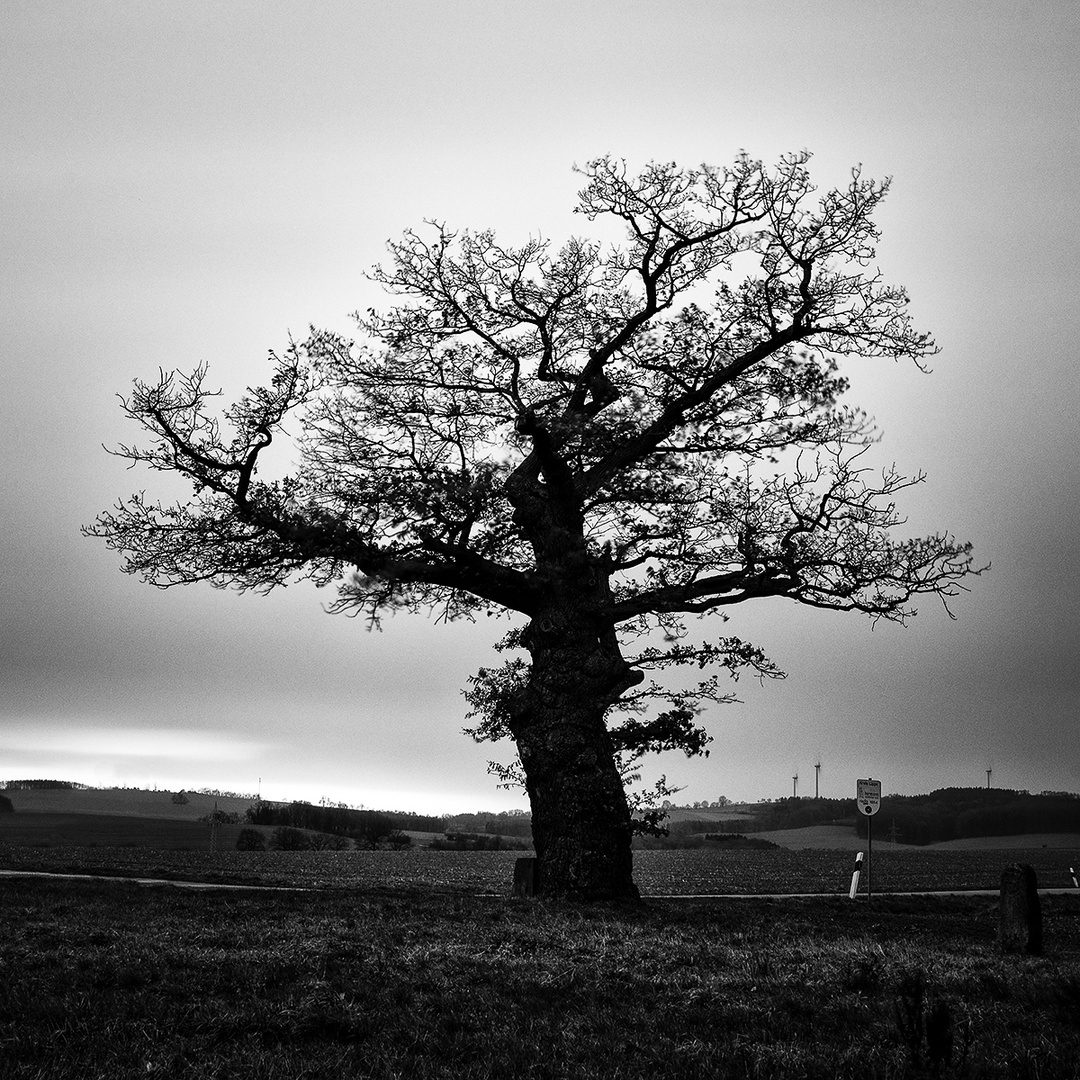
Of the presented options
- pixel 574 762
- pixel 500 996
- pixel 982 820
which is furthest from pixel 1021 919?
pixel 982 820

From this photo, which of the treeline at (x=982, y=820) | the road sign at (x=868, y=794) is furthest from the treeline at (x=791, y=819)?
the road sign at (x=868, y=794)

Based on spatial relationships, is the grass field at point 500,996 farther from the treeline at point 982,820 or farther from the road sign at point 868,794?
the treeline at point 982,820

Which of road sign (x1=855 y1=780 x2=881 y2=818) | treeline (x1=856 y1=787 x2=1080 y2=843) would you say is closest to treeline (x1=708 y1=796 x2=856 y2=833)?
treeline (x1=856 y1=787 x2=1080 y2=843)

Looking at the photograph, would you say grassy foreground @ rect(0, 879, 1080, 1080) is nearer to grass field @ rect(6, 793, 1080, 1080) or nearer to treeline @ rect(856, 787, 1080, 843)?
grass field @ rect(6, 793, 1080, 1080)

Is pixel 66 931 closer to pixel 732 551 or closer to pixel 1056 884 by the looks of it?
pixel 732 551

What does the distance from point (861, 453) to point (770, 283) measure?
3.71 m

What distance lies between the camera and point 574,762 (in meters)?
18.5

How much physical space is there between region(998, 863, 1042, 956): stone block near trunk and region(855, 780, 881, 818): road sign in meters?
11.5

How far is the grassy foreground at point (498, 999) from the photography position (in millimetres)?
6871

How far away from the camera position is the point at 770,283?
20.6 meters

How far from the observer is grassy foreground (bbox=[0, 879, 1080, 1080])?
6.87 m

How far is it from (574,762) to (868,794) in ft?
34.2

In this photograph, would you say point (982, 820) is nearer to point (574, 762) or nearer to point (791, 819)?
point (791, 819)

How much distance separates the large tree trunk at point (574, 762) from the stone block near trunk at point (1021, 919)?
6.28m
